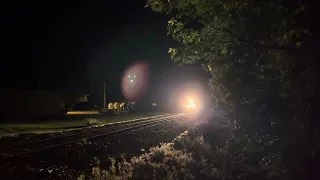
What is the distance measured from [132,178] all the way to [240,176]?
14.9 ft

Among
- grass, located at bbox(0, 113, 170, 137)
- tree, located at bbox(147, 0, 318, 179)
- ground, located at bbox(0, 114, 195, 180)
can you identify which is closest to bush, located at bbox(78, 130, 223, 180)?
ground, located at bbox(0, 114, 195, 180)

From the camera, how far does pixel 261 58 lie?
8.92 m

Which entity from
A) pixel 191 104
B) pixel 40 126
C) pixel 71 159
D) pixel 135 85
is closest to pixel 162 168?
pixel 71 159

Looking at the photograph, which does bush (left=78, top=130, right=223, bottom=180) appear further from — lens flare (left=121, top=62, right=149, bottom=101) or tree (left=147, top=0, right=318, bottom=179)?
lens flare (left=121, top=62, right=149, bottom=101)

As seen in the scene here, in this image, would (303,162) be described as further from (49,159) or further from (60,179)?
(49,159)

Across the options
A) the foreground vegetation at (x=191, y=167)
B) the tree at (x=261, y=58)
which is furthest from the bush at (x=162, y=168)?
the tree at (x=261, y=58)

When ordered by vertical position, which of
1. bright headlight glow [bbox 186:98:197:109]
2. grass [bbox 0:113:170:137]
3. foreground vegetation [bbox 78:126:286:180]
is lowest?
foreground vegetation [bbox 78:126:286:180]

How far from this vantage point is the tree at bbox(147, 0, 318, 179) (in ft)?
25.2

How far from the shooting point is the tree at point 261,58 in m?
7.67

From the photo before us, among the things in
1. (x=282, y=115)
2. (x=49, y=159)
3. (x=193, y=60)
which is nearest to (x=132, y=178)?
(x=193, y=60)

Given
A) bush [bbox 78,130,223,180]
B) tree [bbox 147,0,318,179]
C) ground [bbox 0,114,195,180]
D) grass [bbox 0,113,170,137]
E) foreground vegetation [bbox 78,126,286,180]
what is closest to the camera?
tree [bbox 147,0,318,179]

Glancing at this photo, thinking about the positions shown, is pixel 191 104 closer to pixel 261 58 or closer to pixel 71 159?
pixel 71 159

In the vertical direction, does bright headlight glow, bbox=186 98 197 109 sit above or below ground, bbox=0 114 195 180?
above

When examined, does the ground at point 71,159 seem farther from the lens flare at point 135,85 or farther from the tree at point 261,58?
the lens flare at point 135,85
